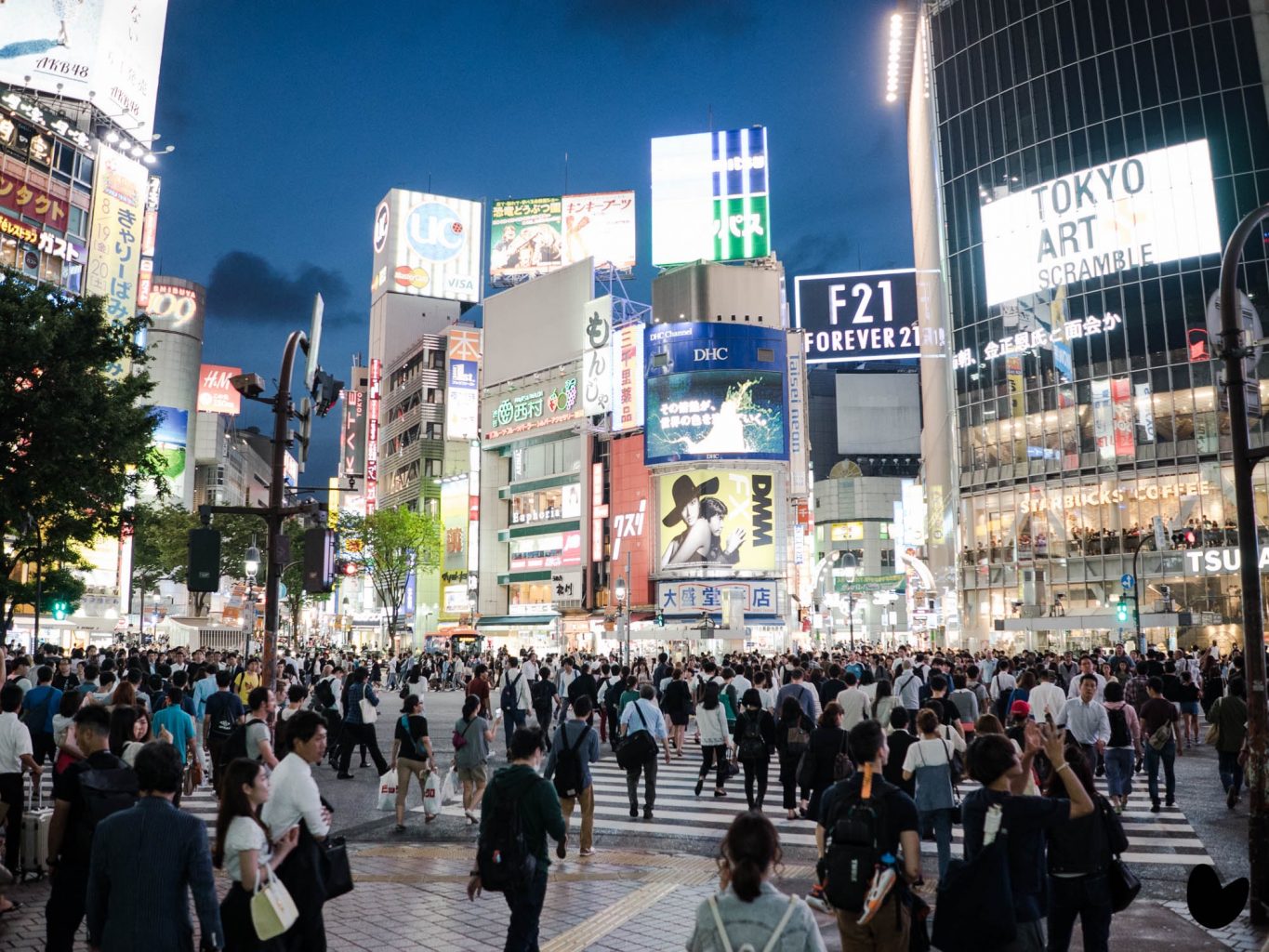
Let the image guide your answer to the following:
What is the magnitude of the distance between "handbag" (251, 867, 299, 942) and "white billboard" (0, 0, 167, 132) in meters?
63.6

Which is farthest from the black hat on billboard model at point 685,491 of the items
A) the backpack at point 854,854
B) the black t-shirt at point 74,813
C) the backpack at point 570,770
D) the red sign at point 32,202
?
the backpack at point 854,854

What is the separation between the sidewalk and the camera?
24.5ft

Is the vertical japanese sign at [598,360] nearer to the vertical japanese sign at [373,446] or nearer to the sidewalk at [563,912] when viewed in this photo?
the vertical japanese sign at [373,446]

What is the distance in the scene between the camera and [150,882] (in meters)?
4.63

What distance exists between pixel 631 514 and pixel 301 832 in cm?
6301

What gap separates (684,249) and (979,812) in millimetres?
69170

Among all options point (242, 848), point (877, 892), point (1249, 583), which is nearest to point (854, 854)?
point (877, 892)

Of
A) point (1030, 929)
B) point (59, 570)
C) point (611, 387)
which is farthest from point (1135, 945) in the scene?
point (611, 387)

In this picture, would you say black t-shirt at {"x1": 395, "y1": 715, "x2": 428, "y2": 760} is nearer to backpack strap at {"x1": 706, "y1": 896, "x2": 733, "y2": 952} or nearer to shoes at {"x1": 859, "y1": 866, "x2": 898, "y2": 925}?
shoes at {"x1": 859, "y1": 866, "x2": 898, "y2": 925}

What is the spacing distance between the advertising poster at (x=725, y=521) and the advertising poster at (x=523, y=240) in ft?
110

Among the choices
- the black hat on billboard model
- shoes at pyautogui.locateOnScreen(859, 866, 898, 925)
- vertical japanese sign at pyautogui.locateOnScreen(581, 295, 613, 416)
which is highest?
vertical japanese sign at pyautogui.locateOnScreen(581, 295, 613, 416)

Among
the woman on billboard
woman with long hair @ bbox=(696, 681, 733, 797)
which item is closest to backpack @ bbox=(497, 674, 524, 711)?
woman with long hair @ bbox=(696, 681, 733, 797)

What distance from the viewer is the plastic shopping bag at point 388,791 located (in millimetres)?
12992

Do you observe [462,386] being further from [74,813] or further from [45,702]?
[74,813]
